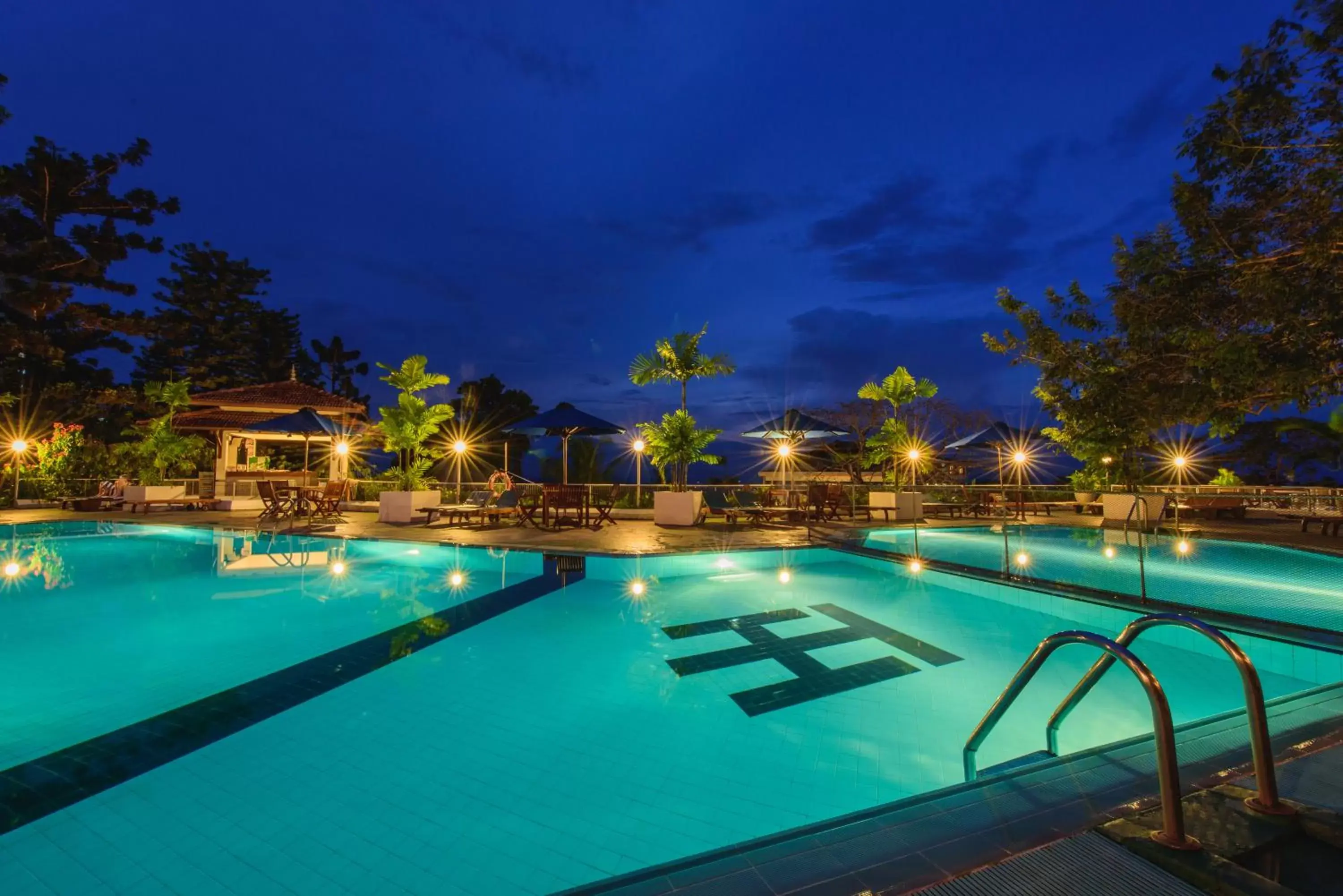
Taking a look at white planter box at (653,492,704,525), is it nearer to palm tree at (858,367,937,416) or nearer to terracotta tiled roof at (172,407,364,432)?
palm tree at (858,367,937,416)

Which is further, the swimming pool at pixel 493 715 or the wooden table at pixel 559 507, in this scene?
the wooden table at pixel 559 507

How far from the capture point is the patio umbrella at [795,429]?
15906 millimetres

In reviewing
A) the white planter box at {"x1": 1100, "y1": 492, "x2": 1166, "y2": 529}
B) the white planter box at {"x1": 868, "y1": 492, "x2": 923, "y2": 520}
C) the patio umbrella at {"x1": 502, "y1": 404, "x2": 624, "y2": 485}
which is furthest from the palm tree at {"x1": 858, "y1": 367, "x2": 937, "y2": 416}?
the patio umbrella at {"x1": 502, "y1": 404, "x2": 624, "y2": 485}

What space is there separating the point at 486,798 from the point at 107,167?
1107 inches

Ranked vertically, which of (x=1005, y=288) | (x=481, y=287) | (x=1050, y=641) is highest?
(x=481, y=287)

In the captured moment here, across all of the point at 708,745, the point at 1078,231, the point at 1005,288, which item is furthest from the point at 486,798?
the point at 1078,231

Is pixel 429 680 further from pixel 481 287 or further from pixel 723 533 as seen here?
pixel 481 287

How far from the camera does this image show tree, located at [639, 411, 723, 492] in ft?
40.7

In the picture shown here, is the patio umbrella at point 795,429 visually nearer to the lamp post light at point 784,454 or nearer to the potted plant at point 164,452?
the lamp post light at point 784,454

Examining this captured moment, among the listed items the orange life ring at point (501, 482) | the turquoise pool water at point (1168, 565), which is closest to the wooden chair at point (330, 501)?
the orange life ring at point (501, 482)

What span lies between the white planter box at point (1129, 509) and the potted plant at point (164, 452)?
2193 centimetres

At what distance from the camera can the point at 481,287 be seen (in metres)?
59.5

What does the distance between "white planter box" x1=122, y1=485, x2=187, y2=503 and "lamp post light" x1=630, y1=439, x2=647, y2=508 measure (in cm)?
1208

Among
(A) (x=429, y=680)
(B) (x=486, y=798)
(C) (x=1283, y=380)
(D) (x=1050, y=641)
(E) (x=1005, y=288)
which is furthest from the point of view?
(E) (x=1005, y=288)
